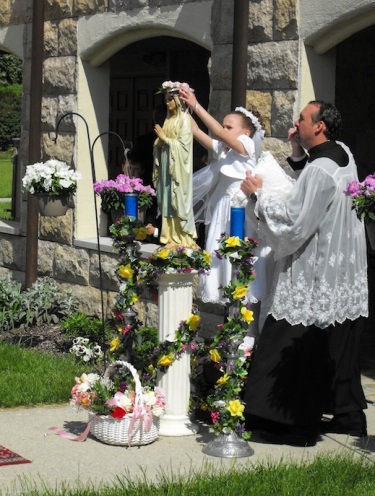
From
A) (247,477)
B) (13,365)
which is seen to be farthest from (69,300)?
(247,477)

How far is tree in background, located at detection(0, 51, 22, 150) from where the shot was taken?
4381 centimetres

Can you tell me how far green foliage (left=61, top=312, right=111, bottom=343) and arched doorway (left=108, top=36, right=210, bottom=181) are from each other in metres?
4.02

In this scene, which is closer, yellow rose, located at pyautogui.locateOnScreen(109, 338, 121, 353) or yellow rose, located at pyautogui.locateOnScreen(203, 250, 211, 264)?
yellow rose, located at pyautogui.locateOnScreen(203, 250, 211, 264)

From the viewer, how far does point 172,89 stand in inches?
259

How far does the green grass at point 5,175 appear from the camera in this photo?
30.9 metres

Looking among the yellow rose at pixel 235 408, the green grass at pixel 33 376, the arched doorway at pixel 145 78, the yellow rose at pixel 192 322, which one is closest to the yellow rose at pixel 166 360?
the yellow rose at pixel 192 322

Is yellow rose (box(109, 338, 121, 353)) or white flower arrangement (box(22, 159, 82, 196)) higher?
white flower arrangement (box(22, 159, 82, 196))

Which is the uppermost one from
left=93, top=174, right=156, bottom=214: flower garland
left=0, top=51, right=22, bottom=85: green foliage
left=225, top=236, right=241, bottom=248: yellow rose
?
left=0, top=51, right=22, bottom=85: green foliage

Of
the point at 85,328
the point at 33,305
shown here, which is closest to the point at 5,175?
the point at 33,305

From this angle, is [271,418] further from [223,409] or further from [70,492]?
[70,492]

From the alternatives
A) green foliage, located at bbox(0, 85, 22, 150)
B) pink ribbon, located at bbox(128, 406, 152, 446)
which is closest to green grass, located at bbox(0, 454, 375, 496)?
pink ribbon, located at bbox(128, 406, 152, 446)

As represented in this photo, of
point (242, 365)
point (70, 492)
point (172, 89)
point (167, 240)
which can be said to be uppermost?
point (172, 89)

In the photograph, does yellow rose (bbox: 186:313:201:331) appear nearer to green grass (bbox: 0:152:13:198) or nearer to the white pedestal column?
the white pedestal column

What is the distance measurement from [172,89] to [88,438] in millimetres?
2110
